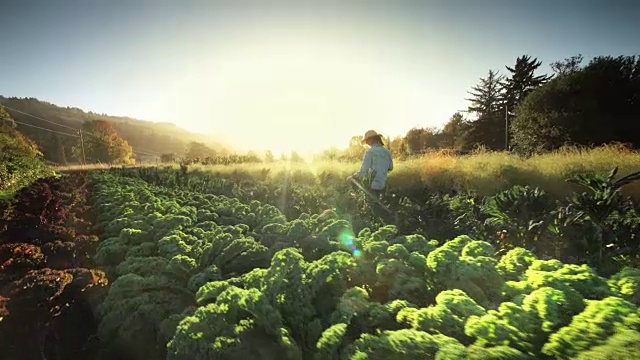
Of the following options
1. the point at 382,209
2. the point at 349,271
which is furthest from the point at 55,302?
the point at 382,209

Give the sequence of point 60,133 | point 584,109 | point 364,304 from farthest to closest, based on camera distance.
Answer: point 60,133, point 584,109, point 364,304

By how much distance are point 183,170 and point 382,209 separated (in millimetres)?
18219

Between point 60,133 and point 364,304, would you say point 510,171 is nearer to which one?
point 364,304

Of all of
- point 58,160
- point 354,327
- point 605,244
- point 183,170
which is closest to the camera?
point 354,327

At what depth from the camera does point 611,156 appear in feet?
34.6

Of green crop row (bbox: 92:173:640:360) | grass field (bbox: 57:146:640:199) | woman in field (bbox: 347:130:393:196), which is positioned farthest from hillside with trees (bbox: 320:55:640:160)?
green crop row (bbox: 92:173:640:360)

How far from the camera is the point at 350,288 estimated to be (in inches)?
88.4

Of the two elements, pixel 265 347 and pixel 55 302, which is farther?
pixel 55 302

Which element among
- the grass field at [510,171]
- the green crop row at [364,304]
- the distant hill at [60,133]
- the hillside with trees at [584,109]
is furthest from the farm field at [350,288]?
the distant hill at [60,133]

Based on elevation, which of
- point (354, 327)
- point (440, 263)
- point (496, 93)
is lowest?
point (354, 327)

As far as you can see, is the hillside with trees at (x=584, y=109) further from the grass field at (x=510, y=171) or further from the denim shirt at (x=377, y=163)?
the denim shirt at (x=377, y=163)

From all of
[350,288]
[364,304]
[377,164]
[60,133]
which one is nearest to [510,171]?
[377,164]

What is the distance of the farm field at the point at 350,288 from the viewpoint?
1526mm

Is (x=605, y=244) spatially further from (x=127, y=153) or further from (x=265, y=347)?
(x=127, y=153)
